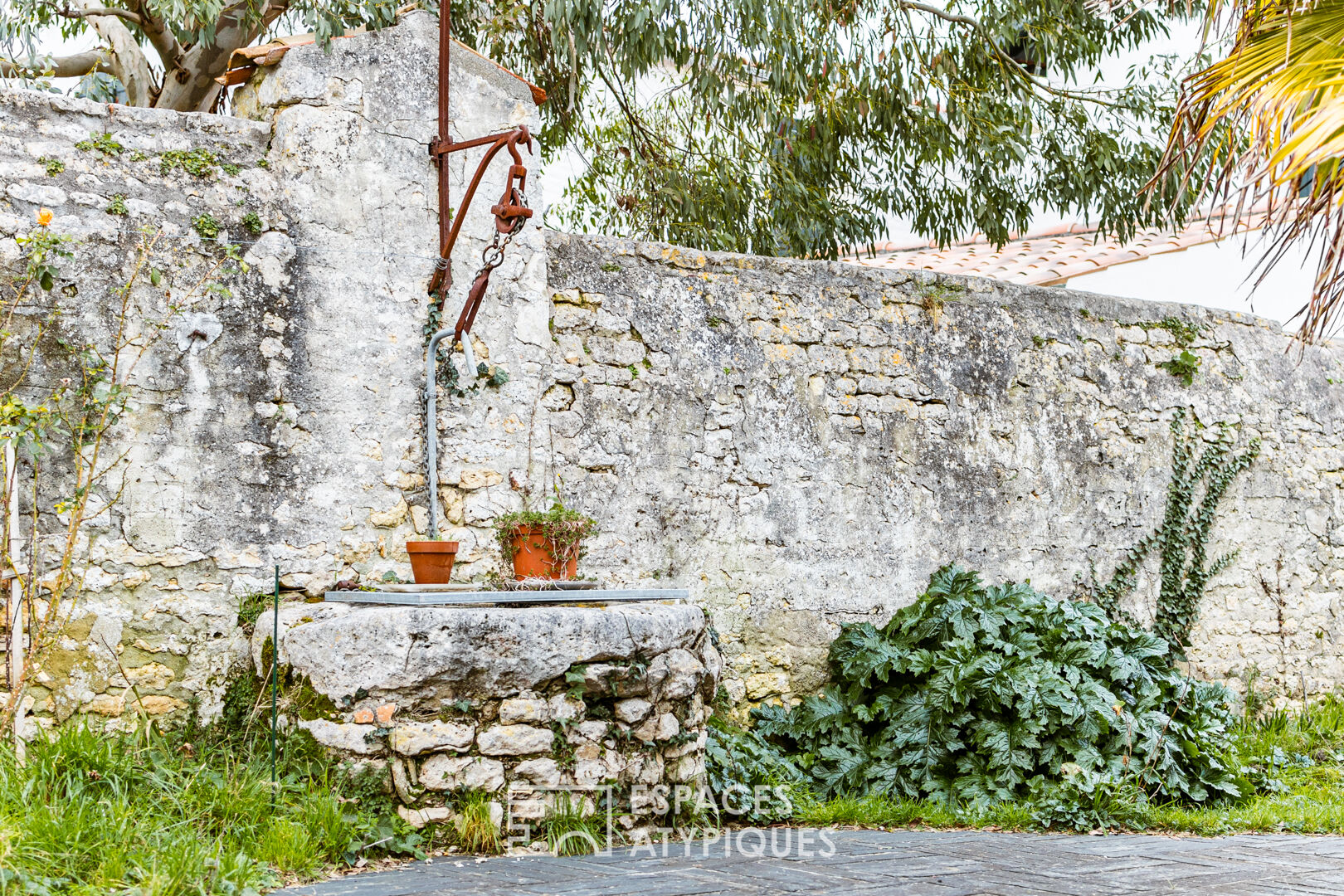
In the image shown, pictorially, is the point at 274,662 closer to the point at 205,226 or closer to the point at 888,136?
the point at 205,226

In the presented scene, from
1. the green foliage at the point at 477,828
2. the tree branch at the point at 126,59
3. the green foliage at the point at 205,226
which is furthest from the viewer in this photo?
the tree branch at the point at 126,59

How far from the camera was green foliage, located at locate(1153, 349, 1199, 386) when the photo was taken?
7027 millimetres

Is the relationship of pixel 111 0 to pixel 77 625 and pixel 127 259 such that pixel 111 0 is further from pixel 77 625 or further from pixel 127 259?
pixel 77 625

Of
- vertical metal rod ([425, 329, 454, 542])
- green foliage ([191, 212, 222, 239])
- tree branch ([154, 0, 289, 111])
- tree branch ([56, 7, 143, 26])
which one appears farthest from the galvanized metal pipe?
tree branch ([56, 7, 143, 26])

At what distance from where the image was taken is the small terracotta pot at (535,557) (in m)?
4.60

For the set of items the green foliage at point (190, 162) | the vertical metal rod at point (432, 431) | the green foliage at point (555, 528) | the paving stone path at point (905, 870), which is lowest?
the paving stone path at point (905, 870)

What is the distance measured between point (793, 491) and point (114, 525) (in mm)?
3018

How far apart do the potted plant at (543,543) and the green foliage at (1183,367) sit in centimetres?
410

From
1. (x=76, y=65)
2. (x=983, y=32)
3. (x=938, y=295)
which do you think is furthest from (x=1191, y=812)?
(x=76, y=65)

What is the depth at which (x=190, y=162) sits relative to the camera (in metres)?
Result: 4.63

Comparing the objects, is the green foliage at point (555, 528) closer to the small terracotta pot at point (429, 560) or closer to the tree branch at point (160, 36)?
the small terracotta pot at point (429, 560)

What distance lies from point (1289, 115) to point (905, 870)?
2.65 metres

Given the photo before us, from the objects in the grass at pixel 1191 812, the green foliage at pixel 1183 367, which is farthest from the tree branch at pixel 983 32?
the grass at pixel 1191 812

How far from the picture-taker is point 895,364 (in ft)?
20.3
